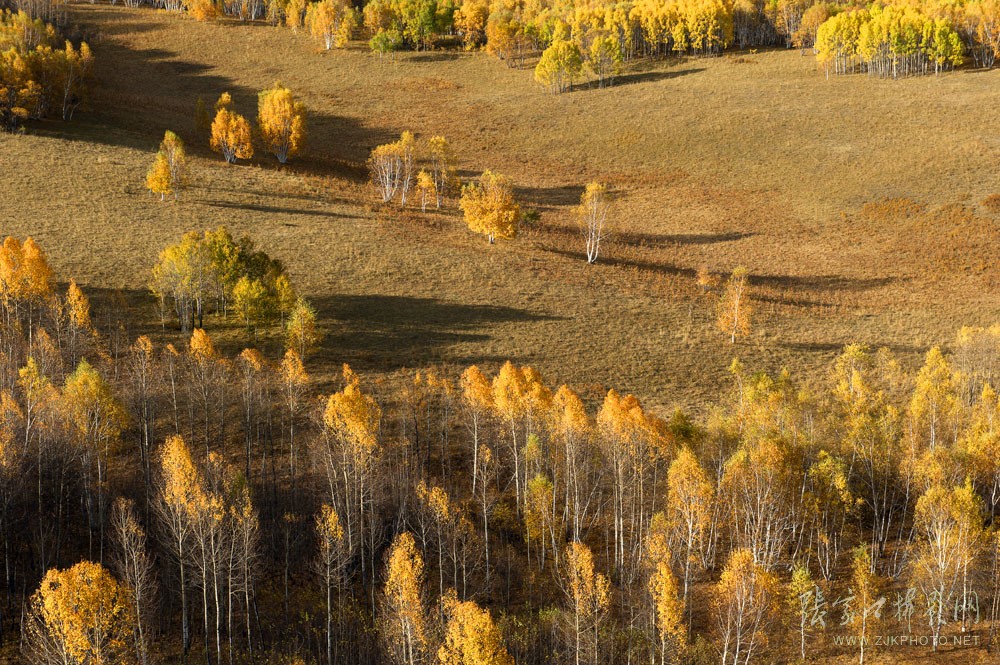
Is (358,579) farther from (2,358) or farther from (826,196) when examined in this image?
(826,196)

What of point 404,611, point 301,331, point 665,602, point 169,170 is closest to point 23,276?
point 301,331

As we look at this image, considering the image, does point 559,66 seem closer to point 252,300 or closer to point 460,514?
point 252,300

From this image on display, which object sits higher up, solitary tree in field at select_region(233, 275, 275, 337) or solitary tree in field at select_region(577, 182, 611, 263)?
solitary tree in field at select_region(577, 182, 611, 263)

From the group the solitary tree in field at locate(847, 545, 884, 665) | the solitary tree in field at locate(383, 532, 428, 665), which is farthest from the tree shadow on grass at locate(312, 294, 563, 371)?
the solitary tree in field at locate(847, 545, 884, 665)

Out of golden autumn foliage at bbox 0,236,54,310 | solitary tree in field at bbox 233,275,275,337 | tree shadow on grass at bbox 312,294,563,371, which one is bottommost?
tree shadow on grass at bbox 312,294,563,371

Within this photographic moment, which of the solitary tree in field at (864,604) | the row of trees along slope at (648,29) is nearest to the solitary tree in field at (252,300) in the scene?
the solitary tree in field at (864,604)

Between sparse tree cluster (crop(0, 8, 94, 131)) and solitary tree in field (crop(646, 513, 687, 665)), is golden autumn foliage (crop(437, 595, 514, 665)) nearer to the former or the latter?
solitary tree in field (crop(646, 513, 687, 665))
